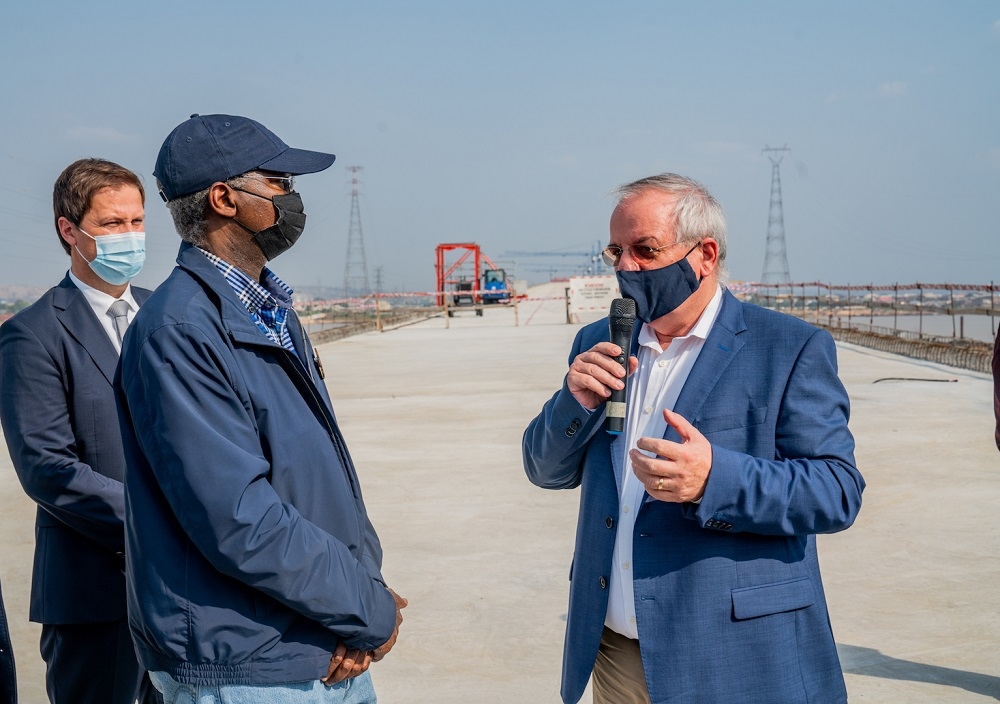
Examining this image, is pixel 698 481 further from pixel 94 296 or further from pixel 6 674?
pixel 94 296

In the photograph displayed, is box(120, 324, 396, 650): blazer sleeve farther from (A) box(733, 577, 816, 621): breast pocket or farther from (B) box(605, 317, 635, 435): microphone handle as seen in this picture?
(A) box(733, 577, 816, 621): breast pocket

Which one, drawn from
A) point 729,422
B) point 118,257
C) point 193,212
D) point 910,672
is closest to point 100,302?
point 118,257

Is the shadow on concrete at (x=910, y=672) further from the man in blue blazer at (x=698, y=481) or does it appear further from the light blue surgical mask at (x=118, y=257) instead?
the light blue surgical mask at (x=118, y=257)

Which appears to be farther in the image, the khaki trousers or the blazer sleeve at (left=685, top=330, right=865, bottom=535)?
the khaki trousers

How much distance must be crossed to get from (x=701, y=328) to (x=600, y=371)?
0.42m

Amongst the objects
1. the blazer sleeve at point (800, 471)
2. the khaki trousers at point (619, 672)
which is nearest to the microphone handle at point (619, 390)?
the blazer sleeve at point (800, 471)

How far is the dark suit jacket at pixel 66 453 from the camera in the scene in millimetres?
2725

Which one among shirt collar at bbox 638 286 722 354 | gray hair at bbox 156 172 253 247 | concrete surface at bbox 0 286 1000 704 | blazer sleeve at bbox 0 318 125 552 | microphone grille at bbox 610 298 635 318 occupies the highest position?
gray hair at bbox 156 172 253 247

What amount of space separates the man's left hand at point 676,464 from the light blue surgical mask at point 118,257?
1973 mm

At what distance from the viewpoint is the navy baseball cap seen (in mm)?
2160

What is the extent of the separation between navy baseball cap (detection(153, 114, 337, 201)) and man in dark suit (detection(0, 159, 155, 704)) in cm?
92

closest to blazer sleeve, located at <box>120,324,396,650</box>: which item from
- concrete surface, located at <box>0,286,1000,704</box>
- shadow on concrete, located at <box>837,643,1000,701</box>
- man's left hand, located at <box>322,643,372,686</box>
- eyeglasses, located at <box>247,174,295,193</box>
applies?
man's left hand, located at <box>322,643,372,686</box>

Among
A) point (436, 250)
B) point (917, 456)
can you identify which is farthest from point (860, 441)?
point (436, 250)

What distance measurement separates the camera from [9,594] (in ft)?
17.9
